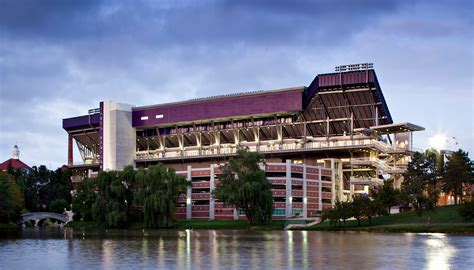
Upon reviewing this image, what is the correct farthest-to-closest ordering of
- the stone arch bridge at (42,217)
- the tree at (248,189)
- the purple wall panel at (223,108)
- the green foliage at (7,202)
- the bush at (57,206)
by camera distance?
the bush at (57,206) → the stone arch bridge at (42,217) → the purple wall panel at (223,108) → the green foliage at (7,202) → the tree at (248,189)

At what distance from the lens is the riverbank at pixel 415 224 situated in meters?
94.1

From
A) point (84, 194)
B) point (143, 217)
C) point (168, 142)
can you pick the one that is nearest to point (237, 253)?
point (143, 217)

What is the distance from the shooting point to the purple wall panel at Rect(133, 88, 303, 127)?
16312 centimetres

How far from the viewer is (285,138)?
172 meters

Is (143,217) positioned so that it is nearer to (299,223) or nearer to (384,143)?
(299,223)

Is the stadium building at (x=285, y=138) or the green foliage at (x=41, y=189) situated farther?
the green foliage at (x=41, y=189)

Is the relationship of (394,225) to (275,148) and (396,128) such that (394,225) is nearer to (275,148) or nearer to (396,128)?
(396,128)

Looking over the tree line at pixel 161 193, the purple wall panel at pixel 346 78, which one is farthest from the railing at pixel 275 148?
the tree line at pixel 161 193

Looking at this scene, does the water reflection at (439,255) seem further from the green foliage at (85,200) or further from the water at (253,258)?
the green foliage at (85,200)

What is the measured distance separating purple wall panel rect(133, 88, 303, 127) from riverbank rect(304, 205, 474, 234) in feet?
156

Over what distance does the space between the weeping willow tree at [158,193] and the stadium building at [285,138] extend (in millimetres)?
24352

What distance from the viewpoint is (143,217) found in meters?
125

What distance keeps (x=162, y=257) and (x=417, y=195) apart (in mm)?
60526

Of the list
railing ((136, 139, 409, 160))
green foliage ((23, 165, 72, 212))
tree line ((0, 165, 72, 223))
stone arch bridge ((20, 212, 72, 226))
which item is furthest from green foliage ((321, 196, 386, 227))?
green foliage ((23, 165, 72, 212))
